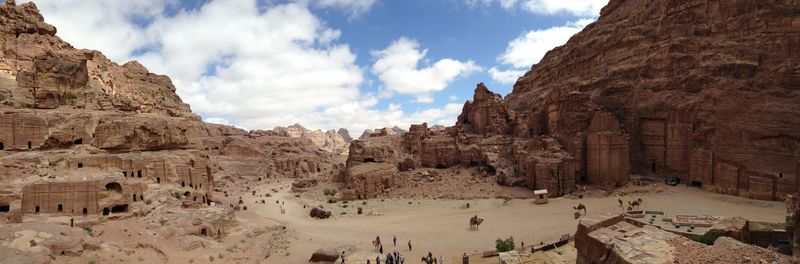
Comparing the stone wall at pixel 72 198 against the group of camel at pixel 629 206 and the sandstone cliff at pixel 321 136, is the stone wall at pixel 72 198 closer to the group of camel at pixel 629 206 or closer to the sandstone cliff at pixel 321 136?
the group of camel at pixel 629 206

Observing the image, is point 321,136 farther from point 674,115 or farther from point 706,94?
point 706,94

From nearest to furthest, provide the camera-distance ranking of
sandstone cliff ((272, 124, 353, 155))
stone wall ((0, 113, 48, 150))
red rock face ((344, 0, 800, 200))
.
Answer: stone wall ((0, 113, 48, 150))
red rock face ((344, 0, 800, 200))
sandstone cliff ((272, 124, 353, 155))

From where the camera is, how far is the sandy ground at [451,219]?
22875 millimetres

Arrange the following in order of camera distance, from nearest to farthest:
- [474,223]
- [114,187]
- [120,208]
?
[120,208] < [114,187] < [474,223]

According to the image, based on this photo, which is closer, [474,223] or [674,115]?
[474,223]

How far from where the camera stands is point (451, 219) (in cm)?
2936

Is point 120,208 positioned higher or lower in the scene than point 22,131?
lower

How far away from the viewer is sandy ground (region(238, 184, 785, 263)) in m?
22.9

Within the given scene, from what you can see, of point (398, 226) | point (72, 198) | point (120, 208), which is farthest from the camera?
point (398, 226)

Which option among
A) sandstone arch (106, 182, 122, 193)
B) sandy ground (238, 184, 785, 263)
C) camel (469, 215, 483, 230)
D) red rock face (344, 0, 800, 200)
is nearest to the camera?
sandy ground (238, 184, 785, 263)

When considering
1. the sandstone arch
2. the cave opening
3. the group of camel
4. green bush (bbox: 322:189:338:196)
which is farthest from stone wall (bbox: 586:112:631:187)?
the sandstone arch

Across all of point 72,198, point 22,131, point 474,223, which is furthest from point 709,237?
point 22,131

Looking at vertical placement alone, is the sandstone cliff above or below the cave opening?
above

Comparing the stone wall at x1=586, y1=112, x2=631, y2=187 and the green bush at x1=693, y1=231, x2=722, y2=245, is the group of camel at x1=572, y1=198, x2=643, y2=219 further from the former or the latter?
the green bush at x1=693, y1=231, x2=722, y2=245
